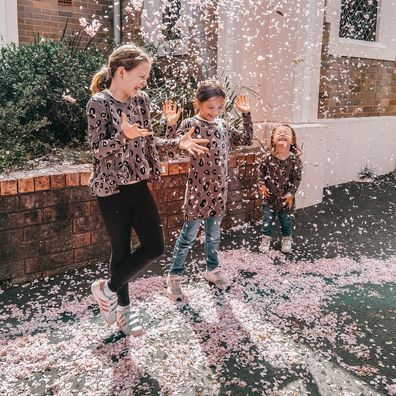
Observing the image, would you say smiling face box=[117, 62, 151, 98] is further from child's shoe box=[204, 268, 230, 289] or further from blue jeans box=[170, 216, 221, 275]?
child's shoe box=[204, 268, 230, 289]

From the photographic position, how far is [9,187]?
3666 mm

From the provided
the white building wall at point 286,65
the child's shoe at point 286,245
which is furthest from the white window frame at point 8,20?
the child's shoe at point 286,245

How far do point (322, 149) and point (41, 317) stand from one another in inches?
180

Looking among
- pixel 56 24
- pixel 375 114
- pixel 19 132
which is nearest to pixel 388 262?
pixel 19 132

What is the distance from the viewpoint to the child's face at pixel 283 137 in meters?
4.66

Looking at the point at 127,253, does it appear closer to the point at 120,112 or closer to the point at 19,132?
the point at 120,112

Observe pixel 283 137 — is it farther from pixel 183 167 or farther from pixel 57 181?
pixel 57 181

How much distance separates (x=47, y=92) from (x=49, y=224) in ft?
6.52

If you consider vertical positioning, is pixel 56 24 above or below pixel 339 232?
above

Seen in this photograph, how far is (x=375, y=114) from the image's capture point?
849cm

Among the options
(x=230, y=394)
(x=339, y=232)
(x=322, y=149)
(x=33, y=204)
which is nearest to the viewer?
(x=230, y=394)

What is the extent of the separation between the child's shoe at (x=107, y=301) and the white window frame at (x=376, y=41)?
18.2ft

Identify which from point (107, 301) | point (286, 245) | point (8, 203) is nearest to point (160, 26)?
point (286, 245)

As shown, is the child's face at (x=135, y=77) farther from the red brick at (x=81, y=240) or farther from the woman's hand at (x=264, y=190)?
the woman's hand at (x=264, y=190)
